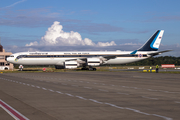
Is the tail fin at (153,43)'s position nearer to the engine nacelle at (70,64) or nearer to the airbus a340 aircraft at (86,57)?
the airbus a340 aircraft at (86,57)

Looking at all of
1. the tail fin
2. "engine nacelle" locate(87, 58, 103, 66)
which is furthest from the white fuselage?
"engine nacelle" locate(87, 58, 103, 66)

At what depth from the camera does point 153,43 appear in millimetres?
71812

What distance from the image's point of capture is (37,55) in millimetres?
66500

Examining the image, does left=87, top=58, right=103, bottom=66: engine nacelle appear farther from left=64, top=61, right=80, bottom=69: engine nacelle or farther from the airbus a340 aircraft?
left=64, top=61, right=80, bottom=69: engine nacelle

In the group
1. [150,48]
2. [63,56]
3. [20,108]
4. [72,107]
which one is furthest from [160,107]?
[150,48]

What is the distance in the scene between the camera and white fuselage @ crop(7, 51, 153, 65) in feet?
217

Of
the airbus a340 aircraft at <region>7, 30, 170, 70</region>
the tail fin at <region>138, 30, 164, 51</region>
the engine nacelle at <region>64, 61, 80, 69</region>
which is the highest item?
the tail fin at <region>138, 30, 164, 51</region>

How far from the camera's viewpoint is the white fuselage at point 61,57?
6625 cm

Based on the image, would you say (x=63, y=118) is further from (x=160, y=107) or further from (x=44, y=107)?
(x=160, y=107)

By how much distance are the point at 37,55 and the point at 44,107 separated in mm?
55945

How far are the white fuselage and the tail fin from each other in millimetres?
1955

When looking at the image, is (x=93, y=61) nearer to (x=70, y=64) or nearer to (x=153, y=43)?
(x=70, y=64)

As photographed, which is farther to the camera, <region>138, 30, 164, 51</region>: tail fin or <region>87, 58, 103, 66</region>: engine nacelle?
<region>138, 30, 164, 51</region>: tail fin

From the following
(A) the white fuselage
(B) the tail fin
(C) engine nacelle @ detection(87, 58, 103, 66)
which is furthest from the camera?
(B) the tail fin
